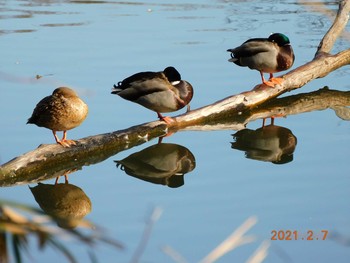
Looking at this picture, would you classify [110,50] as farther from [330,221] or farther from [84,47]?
[330,221]

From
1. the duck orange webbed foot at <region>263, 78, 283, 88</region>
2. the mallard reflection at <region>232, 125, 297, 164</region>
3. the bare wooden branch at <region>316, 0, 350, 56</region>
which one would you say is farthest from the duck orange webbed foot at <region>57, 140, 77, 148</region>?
the bare wooden branch at <region>316, 0, 350, 56</region>

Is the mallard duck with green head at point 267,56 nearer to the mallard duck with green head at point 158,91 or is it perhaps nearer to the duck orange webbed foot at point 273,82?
the duck orange webbed foot at point 273,82

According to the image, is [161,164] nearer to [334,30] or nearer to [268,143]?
[268,143]

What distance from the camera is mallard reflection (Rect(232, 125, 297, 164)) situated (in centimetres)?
629

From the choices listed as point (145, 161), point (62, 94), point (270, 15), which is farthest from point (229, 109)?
point (270, 15)

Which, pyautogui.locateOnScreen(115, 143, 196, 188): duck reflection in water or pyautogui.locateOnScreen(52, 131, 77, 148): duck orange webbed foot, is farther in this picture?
pyautogui.locateOnScreen(52, 131, 77, 148): duck orange webbed foot

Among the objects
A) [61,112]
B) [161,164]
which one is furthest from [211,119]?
[61,112]

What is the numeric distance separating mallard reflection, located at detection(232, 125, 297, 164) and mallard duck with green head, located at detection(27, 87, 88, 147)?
4.43ft

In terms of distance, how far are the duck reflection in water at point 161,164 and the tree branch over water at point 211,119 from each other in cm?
18

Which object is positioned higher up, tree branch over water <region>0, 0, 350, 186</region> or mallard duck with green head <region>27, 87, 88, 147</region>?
mallard duck with green head <region>27, 87, 88, 147</region>

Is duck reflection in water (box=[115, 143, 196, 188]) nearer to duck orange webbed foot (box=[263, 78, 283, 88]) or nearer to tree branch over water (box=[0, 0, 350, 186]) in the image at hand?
tree branch over water (box=[0, 0, 350, 186])

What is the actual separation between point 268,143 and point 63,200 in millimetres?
2024

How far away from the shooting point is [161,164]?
6070 mm

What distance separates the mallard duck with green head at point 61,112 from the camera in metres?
5.81
